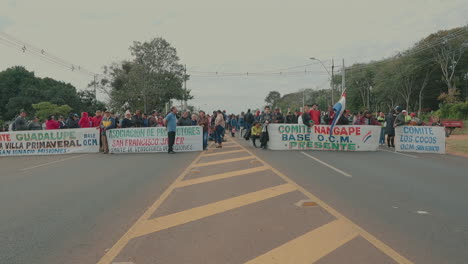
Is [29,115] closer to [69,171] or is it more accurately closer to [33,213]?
[69,171]

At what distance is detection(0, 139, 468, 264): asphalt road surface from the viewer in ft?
13.0

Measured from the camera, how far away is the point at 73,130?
662 inches

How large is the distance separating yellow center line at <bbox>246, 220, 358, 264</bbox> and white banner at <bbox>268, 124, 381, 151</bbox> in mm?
10806

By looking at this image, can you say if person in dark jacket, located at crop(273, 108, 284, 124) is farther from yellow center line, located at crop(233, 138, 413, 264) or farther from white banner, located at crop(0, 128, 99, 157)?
yellow center line, located at crop(233, 138, 413, 264)

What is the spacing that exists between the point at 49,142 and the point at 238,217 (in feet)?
47.7

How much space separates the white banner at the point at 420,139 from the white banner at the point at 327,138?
126 centimetres

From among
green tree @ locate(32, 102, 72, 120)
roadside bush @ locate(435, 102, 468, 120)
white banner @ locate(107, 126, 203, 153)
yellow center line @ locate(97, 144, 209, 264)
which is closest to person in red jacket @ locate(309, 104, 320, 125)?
white banner @ locate(107, 126, 203, 153)

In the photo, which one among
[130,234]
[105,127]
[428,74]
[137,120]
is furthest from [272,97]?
[130,234]

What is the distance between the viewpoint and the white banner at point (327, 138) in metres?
15.3

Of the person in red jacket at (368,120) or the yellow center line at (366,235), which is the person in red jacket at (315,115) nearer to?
the person in red jacket at (368,120)

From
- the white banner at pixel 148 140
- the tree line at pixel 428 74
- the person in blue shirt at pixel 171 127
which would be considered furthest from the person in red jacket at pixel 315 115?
the tree line at pixel 428 74

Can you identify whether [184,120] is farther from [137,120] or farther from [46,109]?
[46,109]

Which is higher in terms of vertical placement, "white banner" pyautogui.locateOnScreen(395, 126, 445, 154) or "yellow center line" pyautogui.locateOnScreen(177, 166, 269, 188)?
"white banner" pyautogui.locateOnScreen(395, 126, 445, 154)

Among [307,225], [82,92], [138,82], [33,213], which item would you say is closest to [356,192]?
[307,225]
